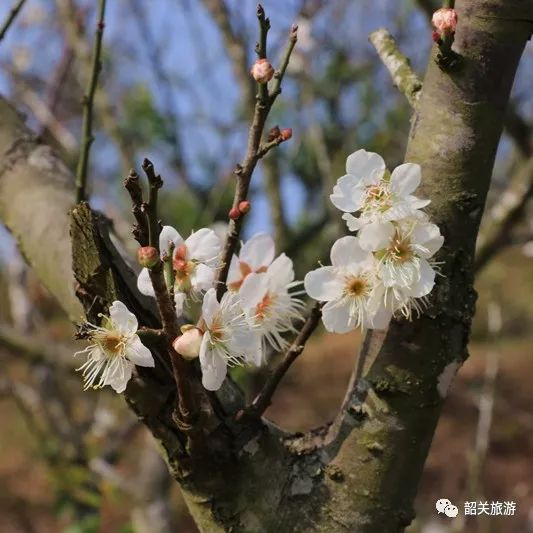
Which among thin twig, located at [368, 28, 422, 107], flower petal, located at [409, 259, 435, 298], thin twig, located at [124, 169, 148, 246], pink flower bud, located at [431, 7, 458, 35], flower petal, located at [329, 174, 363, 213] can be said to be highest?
thin twig, located at [368, 28, 422, 107]

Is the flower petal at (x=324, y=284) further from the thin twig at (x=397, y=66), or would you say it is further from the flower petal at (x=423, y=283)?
the thin twig at (x=397, y=66)

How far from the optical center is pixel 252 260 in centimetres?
64

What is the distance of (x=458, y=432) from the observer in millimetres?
5344

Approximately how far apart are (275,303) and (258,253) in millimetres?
51

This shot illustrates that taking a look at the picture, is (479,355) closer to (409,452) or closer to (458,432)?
(458,432)

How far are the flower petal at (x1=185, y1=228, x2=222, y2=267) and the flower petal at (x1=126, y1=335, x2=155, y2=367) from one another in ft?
0.36

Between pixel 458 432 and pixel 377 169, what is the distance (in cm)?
515

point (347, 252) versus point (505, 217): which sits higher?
point (505, 217)

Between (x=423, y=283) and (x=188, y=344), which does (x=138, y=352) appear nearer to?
(x=188, y=344)

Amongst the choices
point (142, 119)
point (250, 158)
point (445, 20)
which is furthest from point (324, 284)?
point (142, 119)

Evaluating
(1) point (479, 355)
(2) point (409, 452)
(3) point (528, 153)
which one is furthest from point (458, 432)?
(2) point (409, 452)

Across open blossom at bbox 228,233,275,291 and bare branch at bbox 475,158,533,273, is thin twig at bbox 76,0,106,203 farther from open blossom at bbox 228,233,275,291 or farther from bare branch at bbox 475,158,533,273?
bare branch at bbox 475,158,533,273

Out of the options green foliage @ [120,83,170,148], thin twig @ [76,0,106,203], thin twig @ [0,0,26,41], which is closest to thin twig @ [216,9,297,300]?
thin twig @ [76,0,106,203]

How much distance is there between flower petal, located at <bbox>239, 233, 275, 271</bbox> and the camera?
25.0 inches
